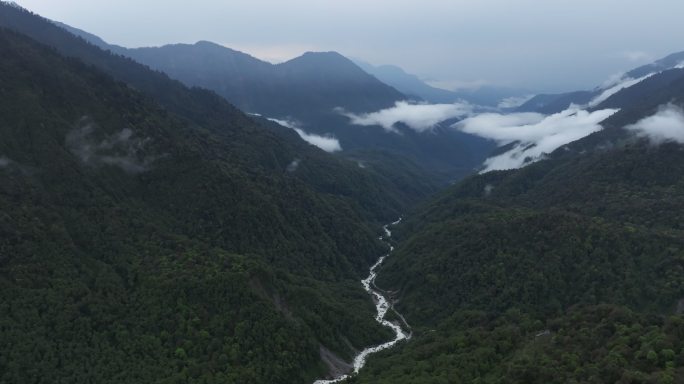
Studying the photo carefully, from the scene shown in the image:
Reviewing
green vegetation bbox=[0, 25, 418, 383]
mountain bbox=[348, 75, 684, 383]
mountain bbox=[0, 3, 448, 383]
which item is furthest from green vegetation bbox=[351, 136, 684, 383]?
mountain bbox=[0, 3, 448, 383]

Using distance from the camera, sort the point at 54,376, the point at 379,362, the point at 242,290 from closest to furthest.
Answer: the point at 54,376 < the point at 379,362 < the point at 242,290

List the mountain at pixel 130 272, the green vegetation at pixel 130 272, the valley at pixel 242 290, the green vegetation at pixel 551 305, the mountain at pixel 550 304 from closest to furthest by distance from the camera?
1. the green vegetation at pixel 551 305
2. the mountain at pixel 550 304
3. the valley at pixel 242 290
4. the green vegetation at pixel 130 272
5. the mountain at pixel 130 272

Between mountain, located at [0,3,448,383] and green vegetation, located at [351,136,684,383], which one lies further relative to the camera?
mountain, located at [0,3,448,383]

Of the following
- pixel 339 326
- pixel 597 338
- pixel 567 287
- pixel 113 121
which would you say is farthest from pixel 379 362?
pixel 113 121

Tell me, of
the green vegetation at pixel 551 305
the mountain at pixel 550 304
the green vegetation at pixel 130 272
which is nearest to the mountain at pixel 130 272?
the green vegetation at pixel 130 272

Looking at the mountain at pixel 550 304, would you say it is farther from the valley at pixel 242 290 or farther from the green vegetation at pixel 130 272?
the green vegetation at pixel 130 272

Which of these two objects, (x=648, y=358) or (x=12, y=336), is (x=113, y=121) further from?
(x=648, y=358)

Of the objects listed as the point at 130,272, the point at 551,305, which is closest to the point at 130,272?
the point at 130,272

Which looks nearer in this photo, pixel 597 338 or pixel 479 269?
pixel 597 338

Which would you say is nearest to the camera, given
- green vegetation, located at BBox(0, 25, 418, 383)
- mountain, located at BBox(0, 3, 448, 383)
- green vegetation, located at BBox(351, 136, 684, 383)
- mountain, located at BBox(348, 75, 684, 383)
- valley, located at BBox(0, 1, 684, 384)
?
green vegetation, located at BBox(351, 136, 684, 383)

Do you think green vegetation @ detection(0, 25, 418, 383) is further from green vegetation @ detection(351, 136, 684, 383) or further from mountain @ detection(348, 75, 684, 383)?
mountain @ detection(348, 75, 684, 383)

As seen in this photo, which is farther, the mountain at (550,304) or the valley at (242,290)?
the valley at (242,290)
